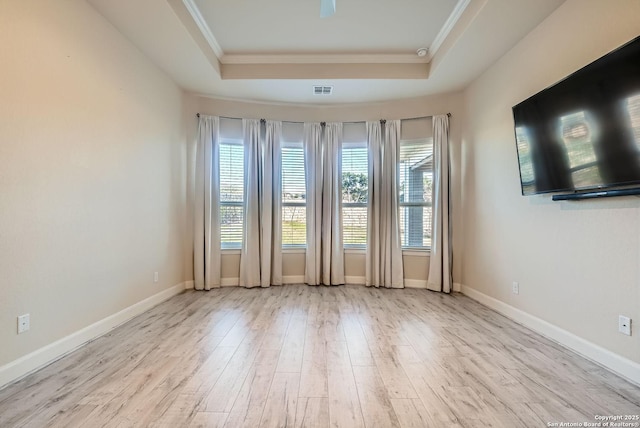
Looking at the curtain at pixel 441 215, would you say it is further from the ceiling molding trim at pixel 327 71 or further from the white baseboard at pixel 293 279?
the white baseboard at pixel 293 279

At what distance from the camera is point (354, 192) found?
4.62 m

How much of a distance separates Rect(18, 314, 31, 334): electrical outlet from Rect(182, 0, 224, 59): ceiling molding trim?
9.36 ft

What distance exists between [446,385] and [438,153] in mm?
3243

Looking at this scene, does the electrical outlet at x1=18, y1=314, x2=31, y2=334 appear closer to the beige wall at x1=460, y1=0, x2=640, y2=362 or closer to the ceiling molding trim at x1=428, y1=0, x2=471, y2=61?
the beige wall at x1=460, y1=0, x2=640, y2=362

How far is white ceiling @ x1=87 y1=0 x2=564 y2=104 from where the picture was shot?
2643 mm

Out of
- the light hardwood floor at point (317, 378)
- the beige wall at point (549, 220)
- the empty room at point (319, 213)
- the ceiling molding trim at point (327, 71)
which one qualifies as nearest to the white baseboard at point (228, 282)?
the empty room at point (319, 213)

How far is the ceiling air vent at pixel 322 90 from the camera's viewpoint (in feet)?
12.7

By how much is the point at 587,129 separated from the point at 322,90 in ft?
9.60

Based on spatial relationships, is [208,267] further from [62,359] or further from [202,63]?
[202,63]

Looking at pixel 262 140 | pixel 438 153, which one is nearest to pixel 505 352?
pixel 438 153

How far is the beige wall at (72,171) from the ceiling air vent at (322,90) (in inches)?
78.1

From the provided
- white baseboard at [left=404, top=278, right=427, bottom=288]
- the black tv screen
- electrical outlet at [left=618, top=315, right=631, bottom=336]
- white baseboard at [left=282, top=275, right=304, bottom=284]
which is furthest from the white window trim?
electrical outlet at [left=618, top=315, right=631, bottom=336]

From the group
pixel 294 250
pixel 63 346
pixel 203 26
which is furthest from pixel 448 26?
pixel 63 346

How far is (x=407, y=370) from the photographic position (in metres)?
1.97
